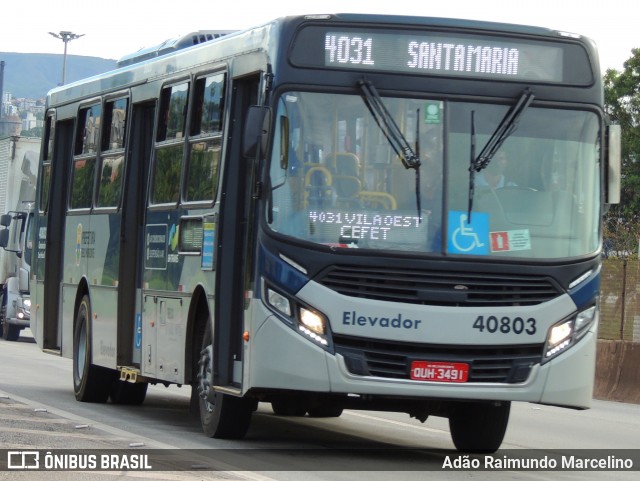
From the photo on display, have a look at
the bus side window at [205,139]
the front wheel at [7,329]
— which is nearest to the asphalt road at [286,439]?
the bus side window at [205,139]

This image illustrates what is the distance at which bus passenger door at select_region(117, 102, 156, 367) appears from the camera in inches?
614

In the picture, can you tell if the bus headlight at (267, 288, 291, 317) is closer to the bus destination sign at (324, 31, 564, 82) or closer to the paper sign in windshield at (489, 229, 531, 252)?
the paper sign in windshield at (489, 229, 531, 252)

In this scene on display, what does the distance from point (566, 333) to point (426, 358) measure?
1.10m

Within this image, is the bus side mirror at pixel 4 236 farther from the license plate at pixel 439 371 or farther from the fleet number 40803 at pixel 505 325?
the fleet number 40803 at pixel 505 325

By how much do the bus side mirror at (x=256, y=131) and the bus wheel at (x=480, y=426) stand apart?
2831 mm

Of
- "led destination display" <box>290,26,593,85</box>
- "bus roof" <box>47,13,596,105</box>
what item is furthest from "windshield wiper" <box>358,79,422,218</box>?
"bus roof" <box>47,13,596,105</box>

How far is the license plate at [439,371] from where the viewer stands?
447 inches

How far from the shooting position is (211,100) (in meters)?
13.3

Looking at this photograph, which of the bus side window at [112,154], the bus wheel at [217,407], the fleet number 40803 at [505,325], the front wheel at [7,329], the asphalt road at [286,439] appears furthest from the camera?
the front wheel at [7,329]

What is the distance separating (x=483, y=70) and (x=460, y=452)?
3.48 meters

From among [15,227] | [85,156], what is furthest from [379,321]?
[15,227]

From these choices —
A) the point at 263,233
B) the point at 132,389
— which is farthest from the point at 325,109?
the point at 132,389

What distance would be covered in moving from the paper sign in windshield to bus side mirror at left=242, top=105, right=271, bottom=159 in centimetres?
182

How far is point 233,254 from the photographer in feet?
40.7
